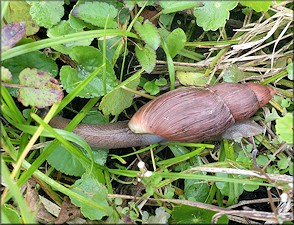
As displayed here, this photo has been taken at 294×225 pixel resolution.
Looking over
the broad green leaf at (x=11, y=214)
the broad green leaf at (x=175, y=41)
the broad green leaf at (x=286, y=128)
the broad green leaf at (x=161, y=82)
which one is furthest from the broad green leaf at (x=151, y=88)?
the broad green leaf at (x=11, y=214)

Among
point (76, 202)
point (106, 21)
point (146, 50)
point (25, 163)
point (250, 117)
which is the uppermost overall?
point (106, 21)

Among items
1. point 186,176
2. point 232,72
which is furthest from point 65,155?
point 232,72

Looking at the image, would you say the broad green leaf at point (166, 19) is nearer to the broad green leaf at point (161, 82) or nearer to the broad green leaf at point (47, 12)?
the broad green leaf at point (161, 82)

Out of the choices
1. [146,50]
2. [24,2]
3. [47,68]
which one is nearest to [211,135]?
[146,50]

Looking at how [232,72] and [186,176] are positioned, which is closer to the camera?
[186,176]

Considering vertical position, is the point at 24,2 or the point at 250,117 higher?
the point at 24,2

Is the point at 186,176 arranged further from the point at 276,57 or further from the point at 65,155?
the point at 276,57

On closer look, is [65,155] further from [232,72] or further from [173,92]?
[232,72]

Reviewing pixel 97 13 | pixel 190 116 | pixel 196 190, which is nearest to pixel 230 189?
pixel 196 190
